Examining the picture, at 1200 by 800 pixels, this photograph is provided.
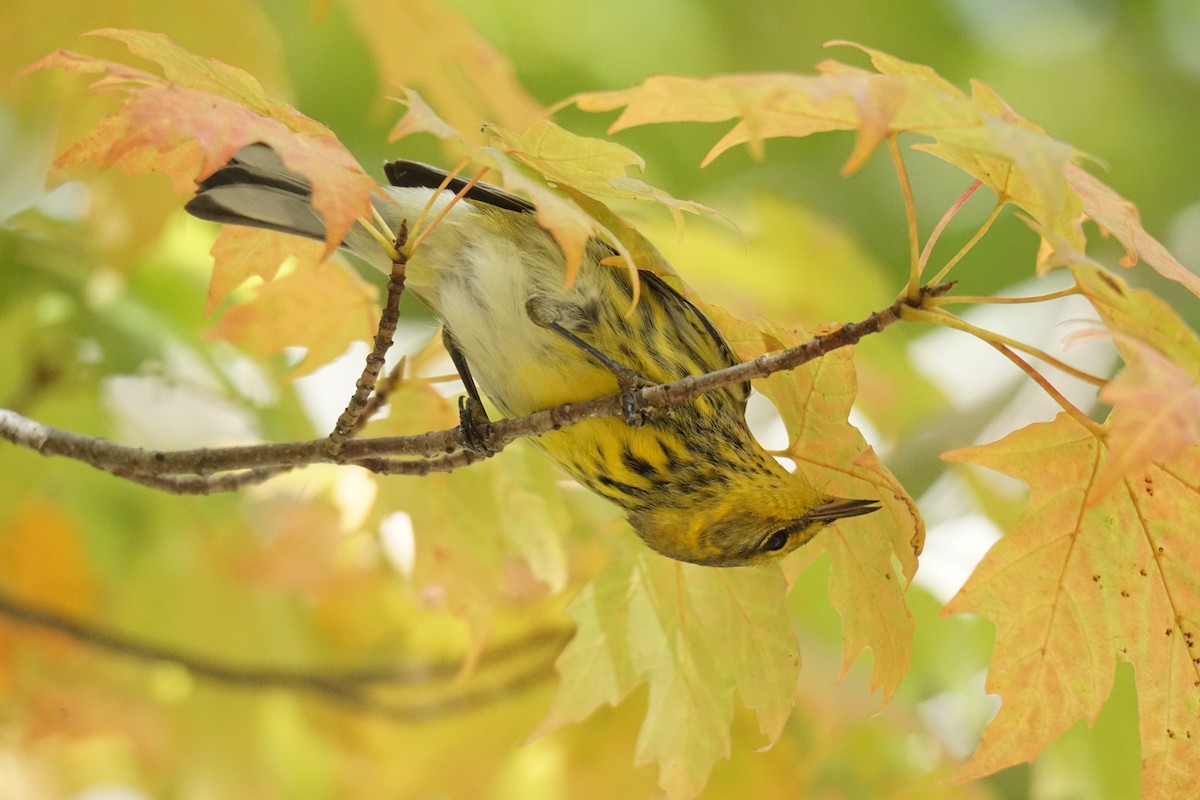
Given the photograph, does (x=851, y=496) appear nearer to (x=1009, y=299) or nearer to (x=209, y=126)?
(x=1009, y=299)

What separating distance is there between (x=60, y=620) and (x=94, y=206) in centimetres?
79

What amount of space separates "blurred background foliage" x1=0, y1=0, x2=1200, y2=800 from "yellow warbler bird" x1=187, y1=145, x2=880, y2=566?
6.5 inches

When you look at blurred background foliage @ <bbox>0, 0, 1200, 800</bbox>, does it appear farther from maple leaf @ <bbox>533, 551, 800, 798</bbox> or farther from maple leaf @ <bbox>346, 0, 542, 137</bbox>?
maple leaf @ <bbox>533, 551, 800, 798</bbox>

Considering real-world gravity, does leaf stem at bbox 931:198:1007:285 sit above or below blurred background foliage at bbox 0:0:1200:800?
above

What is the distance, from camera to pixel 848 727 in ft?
7.68

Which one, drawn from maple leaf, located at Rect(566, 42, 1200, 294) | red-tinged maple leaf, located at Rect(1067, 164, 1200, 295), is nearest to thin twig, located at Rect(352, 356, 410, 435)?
maple leaf, located at Rect(566, 42, 1200, 294)

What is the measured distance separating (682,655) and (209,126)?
859 millimetres

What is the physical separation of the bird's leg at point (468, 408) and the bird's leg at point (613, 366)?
0.14 metres

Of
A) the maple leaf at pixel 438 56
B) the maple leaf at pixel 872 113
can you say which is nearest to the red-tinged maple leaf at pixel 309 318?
the maple leaf at pixel 438 56

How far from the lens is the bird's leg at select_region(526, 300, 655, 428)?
1.38 metres

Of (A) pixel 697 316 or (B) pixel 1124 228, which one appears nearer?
(B) pixel 1124 228

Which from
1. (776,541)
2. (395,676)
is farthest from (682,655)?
(395,676)

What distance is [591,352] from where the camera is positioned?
149 cm

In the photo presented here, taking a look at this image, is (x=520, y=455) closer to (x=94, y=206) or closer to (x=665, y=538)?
(x=665, y=538)
